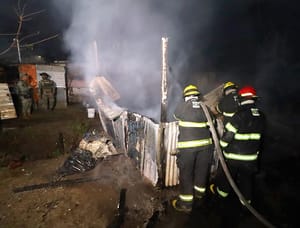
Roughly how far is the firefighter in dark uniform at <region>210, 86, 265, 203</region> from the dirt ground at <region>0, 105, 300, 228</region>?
0.75 meters

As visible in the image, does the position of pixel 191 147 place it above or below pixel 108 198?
above

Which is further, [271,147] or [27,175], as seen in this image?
[271,147]

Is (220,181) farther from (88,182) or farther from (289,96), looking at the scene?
(289,96)

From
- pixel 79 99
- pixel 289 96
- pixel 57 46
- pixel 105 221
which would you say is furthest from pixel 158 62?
pixel 57 46

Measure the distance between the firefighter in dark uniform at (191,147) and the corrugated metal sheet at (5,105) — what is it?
866 cm

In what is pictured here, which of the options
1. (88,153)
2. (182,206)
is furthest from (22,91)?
(182,206)

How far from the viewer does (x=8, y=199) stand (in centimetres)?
445

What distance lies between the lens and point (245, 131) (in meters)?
3.72

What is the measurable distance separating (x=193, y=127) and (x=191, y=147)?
1.24 ft

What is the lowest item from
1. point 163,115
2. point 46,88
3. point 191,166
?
point 191,166

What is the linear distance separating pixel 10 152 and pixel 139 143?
4.43 metres

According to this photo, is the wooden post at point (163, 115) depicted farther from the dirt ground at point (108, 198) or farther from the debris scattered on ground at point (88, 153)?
the debris scattered on ground at point (88, 153)

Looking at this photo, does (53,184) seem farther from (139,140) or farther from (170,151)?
(170,151)

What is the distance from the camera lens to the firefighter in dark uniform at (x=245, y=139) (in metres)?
3.71
